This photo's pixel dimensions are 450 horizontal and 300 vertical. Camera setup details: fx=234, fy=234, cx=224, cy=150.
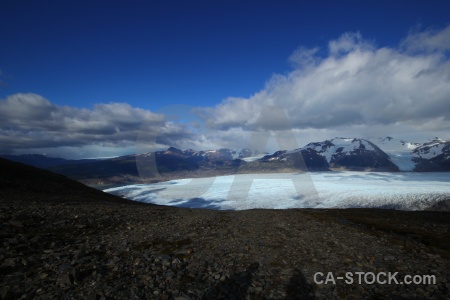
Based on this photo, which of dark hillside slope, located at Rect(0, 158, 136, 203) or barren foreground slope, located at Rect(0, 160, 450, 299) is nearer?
barren foreground slope, located at Rect(0, 160, 450, 299)

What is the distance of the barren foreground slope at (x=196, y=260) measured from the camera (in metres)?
8.12

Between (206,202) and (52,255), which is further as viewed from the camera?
(206,202)

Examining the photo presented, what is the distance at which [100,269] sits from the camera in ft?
29.9

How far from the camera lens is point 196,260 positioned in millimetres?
10844

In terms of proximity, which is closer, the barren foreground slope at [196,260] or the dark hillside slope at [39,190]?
the barren foreground slope at [196,260]

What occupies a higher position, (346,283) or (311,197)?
(346,283)

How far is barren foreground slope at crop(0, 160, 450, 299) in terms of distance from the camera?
26.6ft

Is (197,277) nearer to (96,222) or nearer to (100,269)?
(100,269)

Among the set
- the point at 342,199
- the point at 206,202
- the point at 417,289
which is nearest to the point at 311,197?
the point at 342,199

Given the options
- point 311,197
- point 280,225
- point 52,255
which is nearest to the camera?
point 52,255

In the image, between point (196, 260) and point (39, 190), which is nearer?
point (196, 260)

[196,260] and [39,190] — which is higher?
[39,190]

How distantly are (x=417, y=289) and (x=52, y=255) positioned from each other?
14728 mm

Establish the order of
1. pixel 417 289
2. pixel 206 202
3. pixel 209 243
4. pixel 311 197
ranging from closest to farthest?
pixel 417 289
pixel 209 243
pixel 311 197
pixel 206 202
